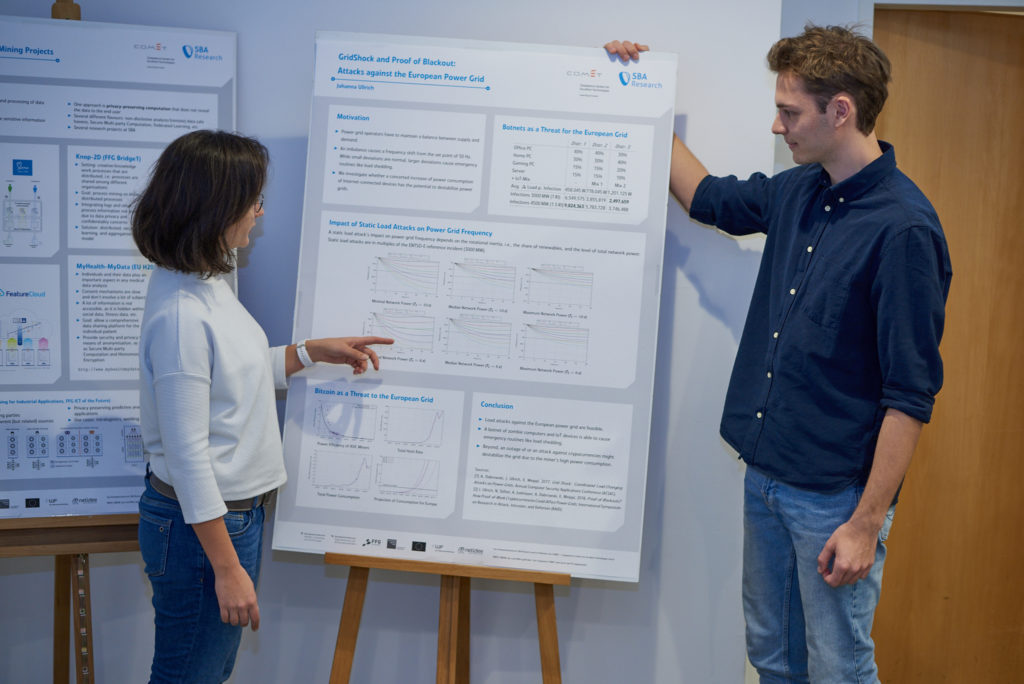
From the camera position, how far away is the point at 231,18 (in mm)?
2104

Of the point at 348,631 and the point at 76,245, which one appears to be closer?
the point at 348,631

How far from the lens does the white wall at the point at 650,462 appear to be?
2072 mm

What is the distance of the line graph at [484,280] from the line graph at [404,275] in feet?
0.21

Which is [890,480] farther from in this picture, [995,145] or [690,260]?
[995,145]

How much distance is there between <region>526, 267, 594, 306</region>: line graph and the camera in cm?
186

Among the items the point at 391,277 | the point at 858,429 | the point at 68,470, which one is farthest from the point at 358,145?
the point at 858,429

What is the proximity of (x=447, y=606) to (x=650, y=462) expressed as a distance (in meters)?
0.68

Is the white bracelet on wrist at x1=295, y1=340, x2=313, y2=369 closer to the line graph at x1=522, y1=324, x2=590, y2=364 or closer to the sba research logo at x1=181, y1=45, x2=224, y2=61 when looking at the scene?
the line graph at x1=522, y1=324, x2=590, y2=364

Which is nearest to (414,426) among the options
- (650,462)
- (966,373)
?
(650,462)

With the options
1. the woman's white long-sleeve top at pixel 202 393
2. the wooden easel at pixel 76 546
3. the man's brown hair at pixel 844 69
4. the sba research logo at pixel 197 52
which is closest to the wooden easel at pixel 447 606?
the woman's white long-sleeve top at pixel 202 393

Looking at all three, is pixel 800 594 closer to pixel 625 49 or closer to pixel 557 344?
pixel 557 344

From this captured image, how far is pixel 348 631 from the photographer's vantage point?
187 cm

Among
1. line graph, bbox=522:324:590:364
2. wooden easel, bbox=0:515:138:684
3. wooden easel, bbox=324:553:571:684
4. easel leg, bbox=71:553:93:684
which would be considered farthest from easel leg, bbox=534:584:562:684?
easel leg, bbox=71:553:93:684

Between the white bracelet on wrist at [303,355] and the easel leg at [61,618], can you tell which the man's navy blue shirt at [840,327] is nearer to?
the white bracelet on wrist at [303,355]
